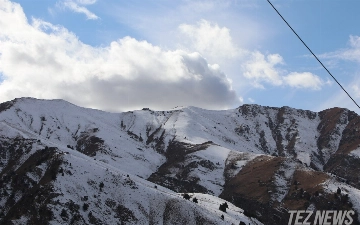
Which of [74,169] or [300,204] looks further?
[300,204]

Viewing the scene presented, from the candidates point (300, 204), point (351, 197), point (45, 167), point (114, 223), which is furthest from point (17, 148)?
point (351, 197)

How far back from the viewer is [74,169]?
126m

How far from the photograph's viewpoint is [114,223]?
108 metres

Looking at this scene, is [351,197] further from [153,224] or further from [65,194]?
[65,194]

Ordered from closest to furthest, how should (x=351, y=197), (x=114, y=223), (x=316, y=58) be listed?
(x=316, y=58)
(x=114, y=223)
(x=351, y=197)

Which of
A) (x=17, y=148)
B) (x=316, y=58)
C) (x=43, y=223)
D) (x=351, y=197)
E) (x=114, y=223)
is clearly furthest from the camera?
(x=351, y=197)

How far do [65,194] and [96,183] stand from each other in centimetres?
1376

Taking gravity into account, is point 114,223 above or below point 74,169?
below

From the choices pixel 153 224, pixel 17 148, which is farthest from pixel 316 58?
pixel 17 148

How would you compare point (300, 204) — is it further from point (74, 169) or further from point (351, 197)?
point (74, 169)

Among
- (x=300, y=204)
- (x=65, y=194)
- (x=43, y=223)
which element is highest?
(x=300, y=204)

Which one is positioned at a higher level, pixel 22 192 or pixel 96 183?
pixel 96 183

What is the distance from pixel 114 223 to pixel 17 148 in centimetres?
7884

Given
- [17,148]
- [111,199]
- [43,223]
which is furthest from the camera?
[17,148]
